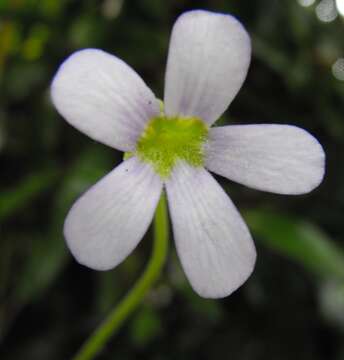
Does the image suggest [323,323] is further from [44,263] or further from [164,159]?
[164,159]

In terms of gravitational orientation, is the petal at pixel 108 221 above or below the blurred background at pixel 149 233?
above

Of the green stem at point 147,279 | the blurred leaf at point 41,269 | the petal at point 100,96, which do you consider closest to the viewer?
the petal at point 100,96

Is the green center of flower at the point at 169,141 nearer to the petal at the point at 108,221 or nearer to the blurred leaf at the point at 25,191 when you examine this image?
the petal at the point at 108,221

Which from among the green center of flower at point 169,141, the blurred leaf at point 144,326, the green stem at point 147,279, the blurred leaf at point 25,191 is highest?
the green center of flower at point 169,141

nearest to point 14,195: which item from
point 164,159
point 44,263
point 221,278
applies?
point 44,263

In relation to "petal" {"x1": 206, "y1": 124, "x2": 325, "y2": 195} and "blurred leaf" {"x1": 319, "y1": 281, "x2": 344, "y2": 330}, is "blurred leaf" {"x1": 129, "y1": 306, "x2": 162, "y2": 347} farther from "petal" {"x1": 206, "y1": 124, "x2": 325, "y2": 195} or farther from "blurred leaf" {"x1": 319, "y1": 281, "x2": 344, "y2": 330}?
"petal" {"x1": 206, "y1": 124, "x2": 325, "y2": 195}

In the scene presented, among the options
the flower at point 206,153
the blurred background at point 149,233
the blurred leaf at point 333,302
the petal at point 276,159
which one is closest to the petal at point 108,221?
the flower at point 206,153

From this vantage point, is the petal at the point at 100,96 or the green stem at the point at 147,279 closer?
the petal at the point at 100,96
